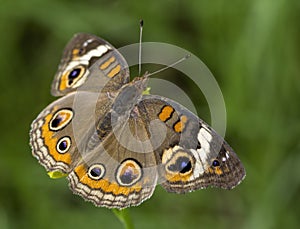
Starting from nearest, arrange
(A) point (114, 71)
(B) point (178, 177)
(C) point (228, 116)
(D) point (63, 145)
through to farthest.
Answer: (B) point (178, 177), (D) point (63, 145), (A) point (114, 71), (C) point (228, 116)

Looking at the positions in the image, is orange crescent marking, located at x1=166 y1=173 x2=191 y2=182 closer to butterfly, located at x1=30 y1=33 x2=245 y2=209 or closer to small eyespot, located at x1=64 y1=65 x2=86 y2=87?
butterfly, located at x1=30 y1=33 x2=245 y2=209

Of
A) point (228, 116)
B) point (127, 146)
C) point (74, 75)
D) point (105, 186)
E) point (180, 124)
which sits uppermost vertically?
point (74, 75)

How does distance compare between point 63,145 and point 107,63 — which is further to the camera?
point 107,63

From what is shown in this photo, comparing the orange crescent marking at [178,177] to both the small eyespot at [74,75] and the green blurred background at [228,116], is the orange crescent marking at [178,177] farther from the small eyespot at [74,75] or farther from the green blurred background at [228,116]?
the green blurred background at [228,116]

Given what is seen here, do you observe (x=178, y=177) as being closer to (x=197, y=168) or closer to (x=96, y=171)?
(x=197, y=168)

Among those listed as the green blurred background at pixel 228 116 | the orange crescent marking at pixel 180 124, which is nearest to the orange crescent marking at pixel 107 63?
the orange crescent marking at pixel 180 124

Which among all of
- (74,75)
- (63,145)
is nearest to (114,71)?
(74,75)

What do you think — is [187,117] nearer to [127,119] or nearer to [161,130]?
[161,130]

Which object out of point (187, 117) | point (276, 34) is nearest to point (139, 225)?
point (187, 117)
